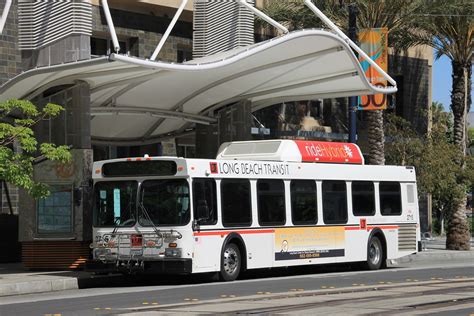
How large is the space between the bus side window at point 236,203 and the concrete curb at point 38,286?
11.6 ft

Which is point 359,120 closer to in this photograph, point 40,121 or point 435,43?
point 435,43

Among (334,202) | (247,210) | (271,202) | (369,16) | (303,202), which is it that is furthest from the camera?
(369,16)

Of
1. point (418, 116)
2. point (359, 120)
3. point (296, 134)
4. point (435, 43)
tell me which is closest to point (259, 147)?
point (296, 134)

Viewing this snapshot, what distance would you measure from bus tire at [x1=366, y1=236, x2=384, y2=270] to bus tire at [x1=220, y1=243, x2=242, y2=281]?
5191mm

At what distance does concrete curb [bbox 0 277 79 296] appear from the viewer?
20.4 m

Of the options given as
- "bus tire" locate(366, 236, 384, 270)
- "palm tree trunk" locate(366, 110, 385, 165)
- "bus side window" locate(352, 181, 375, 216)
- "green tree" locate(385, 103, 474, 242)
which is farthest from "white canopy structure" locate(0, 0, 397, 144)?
"green tree" locate(385, 103, 474, 242)

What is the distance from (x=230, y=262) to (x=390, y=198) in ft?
21.3

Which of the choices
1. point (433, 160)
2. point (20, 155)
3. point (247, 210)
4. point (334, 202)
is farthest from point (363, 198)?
point (433, 160)

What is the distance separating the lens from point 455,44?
131 ft

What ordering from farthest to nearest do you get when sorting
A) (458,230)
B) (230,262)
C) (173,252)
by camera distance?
(458,230)
(230,262)
(173,252)

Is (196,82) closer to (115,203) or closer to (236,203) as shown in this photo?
(236,203)

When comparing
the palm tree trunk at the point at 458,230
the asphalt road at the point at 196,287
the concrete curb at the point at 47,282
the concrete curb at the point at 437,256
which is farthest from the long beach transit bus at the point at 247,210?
the palm tree trunk at the point at 458,230

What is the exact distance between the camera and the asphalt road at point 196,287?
1698 cm

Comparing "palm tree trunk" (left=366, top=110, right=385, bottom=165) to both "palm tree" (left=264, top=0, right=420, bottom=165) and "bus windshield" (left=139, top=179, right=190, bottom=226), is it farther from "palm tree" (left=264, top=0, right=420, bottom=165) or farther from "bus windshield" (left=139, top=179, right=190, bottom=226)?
"bus windshield" (left=139, top=179, right=190, bottom=226)
